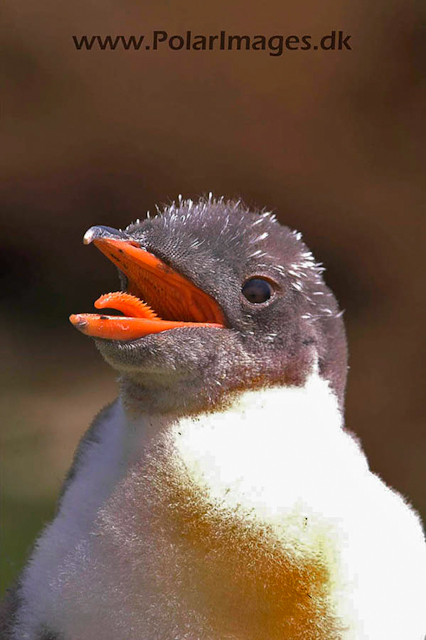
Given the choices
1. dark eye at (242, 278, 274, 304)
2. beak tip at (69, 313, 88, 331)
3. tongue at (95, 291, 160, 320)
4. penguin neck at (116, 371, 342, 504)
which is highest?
dark eye at (242, 278, 274, 304)

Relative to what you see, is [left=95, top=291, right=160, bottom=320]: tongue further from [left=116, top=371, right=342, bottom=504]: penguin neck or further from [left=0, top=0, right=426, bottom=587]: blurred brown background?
[left=0, top=0, right=426, bottom=587]: blurred brown background

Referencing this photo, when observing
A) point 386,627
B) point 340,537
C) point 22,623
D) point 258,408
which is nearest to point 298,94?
point 258,408

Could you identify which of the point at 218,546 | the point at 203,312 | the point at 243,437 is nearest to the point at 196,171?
the point at 203,312

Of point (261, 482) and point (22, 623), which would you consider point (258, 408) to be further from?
point (22, 623)

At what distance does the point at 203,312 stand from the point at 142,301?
88 mm

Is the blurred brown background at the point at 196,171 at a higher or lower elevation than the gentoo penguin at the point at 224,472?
higher

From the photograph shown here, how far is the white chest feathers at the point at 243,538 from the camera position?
1177 mm

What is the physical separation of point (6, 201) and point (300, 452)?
934 millimetres

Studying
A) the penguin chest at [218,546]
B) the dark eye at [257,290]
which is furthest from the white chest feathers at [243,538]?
the dark eye at [257,290]

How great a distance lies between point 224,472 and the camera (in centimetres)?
117

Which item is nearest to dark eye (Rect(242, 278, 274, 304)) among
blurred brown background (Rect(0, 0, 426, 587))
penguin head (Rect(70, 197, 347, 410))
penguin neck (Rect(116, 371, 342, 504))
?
penguin head (Rect(70, 197, 347, 410))

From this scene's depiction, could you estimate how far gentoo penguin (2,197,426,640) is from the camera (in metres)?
1.17

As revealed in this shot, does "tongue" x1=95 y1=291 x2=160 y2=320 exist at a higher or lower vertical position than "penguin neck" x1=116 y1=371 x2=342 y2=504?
higher

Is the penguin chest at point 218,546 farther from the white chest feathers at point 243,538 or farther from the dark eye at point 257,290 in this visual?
the dark eye at point 257,290
